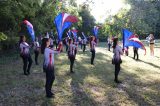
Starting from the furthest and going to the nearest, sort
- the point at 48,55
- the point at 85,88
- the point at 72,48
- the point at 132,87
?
the point at 72,48
the point at 132,87
the point at 85,88
the point at 48,55

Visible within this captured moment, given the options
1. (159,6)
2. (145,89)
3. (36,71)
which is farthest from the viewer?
(159,6)

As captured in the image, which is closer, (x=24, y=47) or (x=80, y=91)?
(x=80, y=91)

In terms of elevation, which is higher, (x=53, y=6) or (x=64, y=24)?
(x=53, y=6)

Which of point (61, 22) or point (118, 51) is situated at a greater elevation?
point (61, 22)

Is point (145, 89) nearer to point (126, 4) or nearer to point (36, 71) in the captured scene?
point (36, 71)

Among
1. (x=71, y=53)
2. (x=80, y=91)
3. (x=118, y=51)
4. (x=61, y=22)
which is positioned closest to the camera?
(x=61, y=22)

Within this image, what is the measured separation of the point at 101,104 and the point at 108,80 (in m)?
4.48

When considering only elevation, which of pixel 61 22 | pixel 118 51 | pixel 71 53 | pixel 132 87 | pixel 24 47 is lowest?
pixel 132 87

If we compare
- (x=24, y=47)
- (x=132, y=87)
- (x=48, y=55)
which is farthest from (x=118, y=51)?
(x=24, y=47)

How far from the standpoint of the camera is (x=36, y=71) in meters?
19.0

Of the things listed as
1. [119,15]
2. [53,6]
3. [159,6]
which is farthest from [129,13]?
[53,6]

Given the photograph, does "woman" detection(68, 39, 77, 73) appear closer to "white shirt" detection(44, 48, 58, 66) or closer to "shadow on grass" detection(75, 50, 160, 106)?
"shadow on grass" detection(75, 50, 160, 106)

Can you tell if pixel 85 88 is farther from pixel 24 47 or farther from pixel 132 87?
pixel 24 47

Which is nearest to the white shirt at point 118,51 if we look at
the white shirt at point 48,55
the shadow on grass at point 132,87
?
the shadow on grass at point 132,87
